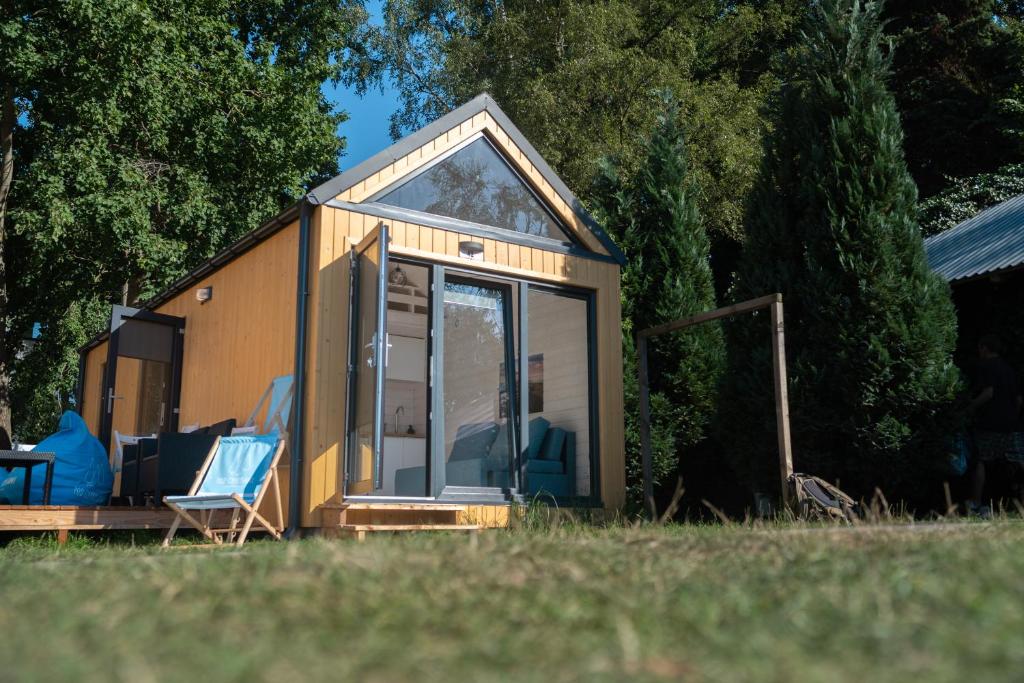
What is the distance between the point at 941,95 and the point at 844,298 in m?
13.7

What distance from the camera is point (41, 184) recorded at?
14.6m

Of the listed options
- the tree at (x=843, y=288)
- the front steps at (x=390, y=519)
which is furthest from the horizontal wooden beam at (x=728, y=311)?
the front steps at (x=390, y=519)

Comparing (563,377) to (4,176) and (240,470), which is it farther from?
(4,176)

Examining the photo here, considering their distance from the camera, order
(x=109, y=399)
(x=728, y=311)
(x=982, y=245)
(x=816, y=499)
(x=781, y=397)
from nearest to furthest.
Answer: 1. (x=816, y=499)
2. (x=781, y=397)
3. (x=728, y=311)
4. (x=109, y=399)
5. (x=982, y=245)

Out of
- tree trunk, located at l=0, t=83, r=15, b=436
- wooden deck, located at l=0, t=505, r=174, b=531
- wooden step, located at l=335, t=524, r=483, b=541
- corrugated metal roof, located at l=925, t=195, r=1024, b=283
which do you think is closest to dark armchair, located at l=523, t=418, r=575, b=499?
wooden step, located at l=335, t=524, r=483, b=541

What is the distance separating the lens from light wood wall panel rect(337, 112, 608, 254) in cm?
717

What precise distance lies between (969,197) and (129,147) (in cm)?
1477

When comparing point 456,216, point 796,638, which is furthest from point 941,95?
point 796,638

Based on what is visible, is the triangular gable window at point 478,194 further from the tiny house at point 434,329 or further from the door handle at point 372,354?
the door handle at point 372,354

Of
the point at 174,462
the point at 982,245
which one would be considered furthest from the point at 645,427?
the point at 982,245

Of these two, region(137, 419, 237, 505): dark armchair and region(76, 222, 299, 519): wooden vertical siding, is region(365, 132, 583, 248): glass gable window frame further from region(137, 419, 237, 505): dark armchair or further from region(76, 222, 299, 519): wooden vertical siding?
region(137, 419, 237, 505): dark armchair

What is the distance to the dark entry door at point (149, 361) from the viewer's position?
29.3ft

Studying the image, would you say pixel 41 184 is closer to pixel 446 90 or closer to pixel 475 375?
pixel 446 90

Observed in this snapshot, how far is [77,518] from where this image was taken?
21.8 feet
